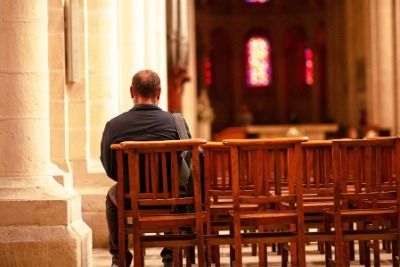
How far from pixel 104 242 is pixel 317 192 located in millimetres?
2604

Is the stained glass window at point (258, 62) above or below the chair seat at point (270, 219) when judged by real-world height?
above

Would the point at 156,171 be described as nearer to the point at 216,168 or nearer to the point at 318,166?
the point at 216,168

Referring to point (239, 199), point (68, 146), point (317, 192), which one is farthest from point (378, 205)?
point (68, 146)

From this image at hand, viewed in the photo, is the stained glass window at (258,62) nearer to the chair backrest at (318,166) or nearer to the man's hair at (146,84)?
the chair backrest at (318,166)

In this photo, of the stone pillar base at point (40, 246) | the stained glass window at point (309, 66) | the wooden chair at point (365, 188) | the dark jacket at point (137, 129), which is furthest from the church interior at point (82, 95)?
the stained glass window at point (309, 66)

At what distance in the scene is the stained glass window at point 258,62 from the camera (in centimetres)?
3238

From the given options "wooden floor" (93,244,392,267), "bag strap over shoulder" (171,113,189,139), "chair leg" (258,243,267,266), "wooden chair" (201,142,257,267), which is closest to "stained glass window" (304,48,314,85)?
"wooden floor" (93,244,392,267)

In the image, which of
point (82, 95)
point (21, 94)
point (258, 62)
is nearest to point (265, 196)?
point (21, 94)

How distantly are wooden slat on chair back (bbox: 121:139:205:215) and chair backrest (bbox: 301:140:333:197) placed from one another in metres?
1.13

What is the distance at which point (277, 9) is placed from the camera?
31.9 m

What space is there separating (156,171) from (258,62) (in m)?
26.3

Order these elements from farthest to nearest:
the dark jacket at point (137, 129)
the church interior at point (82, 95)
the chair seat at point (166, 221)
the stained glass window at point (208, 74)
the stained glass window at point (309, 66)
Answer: the stained glass window at point (309, 66) < the stained glass window at point (208, 74) < the dark jacket at point (137, 129) < the church interior at point (82, 95) < the chair seat at point (166, 221)

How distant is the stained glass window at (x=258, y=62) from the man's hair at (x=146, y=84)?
25582 millimetres

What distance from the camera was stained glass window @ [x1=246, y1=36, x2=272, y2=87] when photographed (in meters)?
32.4
